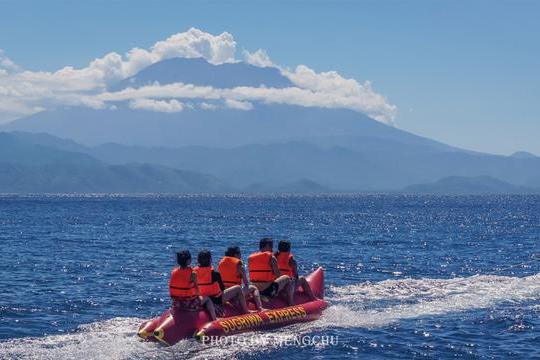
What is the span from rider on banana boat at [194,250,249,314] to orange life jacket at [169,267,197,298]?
1.83ft

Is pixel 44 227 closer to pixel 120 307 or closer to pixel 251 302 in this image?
pixel 120 307

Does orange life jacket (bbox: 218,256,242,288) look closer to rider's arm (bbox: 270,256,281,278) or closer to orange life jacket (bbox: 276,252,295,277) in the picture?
rider's arm (bbox: 270,256,281,278)

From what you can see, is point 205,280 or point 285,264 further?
point 285,264

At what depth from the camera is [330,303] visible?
25781 millimetres

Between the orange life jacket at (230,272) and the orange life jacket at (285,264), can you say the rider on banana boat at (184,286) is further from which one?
the orange life jacket at (285,264)

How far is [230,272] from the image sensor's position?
69.6 ft

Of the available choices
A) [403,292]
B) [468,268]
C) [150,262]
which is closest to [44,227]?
[150,262]

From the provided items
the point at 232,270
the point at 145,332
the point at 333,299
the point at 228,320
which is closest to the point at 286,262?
the point at 232,270

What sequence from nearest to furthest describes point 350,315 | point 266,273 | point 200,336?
1. point 200,336
2. point 266,273
3. point 350,315

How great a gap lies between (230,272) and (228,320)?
1.50 metres

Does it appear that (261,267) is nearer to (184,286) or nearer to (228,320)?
(228,320)

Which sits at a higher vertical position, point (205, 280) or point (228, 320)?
point (205, 280)

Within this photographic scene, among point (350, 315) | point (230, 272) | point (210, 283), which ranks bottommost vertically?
point (350, 315)

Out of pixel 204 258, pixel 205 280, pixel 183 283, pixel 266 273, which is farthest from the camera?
pixel 266 273
